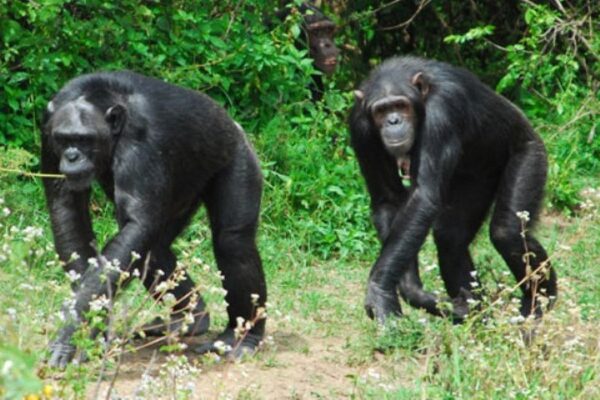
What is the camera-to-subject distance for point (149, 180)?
6980mm

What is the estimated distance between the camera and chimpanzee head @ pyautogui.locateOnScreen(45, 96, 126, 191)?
7.08m

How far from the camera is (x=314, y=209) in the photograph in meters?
10.8

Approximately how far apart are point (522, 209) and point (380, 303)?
1.21 metres

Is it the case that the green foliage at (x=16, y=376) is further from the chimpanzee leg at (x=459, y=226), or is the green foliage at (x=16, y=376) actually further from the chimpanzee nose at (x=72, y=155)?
the chimpanzee leg at (x=459, y=226)

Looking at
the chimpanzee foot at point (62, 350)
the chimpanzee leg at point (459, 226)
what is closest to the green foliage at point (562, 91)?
the chimpanzee leg at point (459, 226)

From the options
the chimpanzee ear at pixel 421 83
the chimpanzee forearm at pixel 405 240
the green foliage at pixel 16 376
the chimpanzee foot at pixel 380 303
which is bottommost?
the chimpanzee foot at pixel 380 303

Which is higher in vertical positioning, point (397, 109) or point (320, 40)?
point (397, 109)

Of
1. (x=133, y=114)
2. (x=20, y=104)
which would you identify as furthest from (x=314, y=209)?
(x=133, y=114)

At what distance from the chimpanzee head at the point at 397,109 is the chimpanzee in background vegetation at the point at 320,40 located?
5625mm

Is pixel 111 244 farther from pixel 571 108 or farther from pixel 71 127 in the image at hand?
pixel 571 108

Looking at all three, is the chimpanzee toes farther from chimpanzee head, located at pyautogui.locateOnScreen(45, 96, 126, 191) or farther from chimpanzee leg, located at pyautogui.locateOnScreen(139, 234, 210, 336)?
chimpanzee leg, located at pyautogui.locateOnScreen(139, 234, 210, 336)

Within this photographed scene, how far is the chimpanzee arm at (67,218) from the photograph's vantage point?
7.32m

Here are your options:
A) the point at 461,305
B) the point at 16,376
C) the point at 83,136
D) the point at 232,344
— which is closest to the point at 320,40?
the point at 461,305

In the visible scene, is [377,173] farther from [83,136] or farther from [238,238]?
[83,136]
